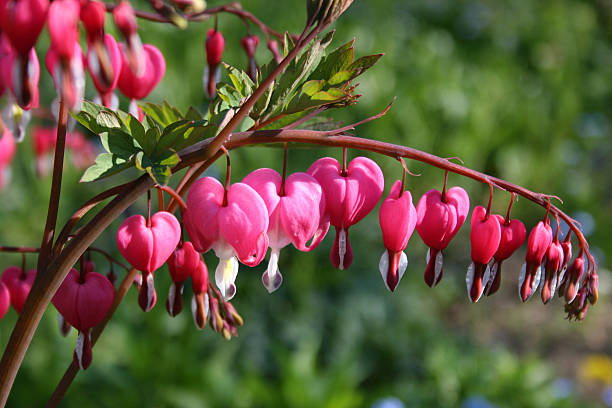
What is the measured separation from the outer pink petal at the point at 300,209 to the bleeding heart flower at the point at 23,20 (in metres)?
0.31

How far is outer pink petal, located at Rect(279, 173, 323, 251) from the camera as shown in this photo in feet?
2.46

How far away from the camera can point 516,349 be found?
3.83 metres

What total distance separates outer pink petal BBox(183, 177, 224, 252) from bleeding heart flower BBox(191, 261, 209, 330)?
0.06 meters

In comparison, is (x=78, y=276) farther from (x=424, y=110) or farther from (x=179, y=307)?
(x=424, y=110)

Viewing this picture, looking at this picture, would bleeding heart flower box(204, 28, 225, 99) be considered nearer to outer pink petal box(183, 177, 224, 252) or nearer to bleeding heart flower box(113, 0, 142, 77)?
outer pink petal box(183, 177, 224, 252)

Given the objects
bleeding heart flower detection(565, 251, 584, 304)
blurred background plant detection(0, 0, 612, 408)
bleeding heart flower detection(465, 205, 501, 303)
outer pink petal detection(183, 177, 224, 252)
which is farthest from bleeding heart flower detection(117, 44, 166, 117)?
blurred background plant detection(0, 0, 612, 408)

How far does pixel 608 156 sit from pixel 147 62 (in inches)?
205

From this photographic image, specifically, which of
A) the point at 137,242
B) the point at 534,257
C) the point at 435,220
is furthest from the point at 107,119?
the point at 534,257

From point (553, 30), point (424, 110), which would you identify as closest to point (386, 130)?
point (424, 110)

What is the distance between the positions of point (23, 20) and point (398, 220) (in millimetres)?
448

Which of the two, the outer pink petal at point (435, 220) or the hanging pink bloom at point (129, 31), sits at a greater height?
the hanging pink bloom at point (129, 31)

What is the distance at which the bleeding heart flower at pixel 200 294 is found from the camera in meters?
0.79

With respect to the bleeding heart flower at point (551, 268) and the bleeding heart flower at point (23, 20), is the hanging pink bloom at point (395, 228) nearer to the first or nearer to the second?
the bleeding heart flower at point (551, 268)

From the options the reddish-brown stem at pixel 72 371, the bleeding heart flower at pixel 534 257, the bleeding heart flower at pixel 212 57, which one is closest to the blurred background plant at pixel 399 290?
the bleeding heart flower at pixel 212 57
